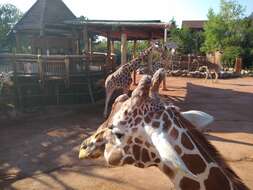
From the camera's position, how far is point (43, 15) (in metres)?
13.7

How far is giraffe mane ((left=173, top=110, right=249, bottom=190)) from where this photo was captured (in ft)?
5.94

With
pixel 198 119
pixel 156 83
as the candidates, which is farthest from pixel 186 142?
pixel 156 83

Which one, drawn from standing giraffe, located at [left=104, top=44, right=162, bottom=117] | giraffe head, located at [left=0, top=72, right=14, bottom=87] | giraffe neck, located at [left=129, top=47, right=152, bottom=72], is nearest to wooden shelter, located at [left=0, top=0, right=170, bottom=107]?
giraffe head, located at [left=0, top=72, right=14, bottom=87]

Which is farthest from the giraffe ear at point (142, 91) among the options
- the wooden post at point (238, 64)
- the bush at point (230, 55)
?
the bush at point (230, 55)

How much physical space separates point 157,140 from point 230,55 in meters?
27.8

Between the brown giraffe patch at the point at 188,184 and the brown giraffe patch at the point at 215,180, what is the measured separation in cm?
6

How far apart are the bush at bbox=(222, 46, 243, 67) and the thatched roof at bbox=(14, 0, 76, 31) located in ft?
57.1

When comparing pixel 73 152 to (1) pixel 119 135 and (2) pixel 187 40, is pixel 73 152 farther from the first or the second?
(2) pixel 187 40

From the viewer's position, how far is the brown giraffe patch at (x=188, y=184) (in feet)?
5.94

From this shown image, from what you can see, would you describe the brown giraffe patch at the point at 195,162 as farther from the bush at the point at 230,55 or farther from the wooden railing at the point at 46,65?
the bush at the point at 230,55

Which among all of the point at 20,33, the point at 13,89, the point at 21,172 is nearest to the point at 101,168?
the point at 21,172

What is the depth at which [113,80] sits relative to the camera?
10625 mm

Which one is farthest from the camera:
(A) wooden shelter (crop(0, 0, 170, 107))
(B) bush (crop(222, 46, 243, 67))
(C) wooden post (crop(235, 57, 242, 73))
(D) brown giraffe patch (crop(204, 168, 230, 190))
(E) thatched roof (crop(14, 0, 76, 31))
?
(B) bush (crop(222, 46, 243, 67))

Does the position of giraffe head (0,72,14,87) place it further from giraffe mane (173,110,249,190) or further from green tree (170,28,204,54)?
green tree (170,28,204,54)
